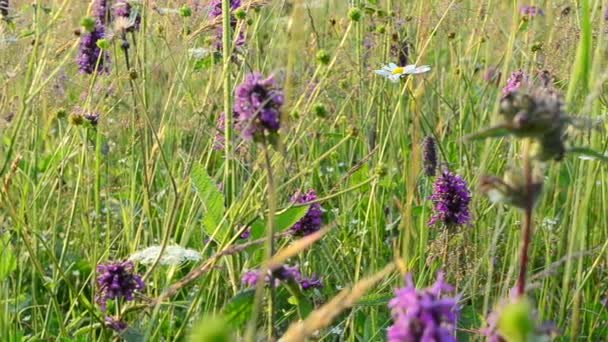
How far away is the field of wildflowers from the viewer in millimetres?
966

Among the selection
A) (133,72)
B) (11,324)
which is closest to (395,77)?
(133,72)

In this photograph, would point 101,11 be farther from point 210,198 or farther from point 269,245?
point 269,245

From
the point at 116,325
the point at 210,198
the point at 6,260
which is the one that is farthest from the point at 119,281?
the point at 6,260

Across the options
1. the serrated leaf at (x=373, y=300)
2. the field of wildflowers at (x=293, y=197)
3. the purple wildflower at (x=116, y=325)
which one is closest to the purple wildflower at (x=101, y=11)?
the field of wildflowers at (x=293, y=197)

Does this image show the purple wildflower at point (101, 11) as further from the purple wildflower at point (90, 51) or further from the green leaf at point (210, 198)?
the green leaf at point (210, 198)

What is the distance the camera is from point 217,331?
429 mm

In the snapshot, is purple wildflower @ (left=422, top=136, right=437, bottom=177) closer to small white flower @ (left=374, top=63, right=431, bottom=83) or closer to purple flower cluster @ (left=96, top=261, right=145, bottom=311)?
small white flower @ (left=374, top=63, right=431, bottom=83)

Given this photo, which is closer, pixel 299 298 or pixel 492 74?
pixel 299 298

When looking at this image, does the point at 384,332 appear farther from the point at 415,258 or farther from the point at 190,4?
the point at 190,4

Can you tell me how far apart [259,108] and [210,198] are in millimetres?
393

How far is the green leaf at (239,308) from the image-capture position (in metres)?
1.04

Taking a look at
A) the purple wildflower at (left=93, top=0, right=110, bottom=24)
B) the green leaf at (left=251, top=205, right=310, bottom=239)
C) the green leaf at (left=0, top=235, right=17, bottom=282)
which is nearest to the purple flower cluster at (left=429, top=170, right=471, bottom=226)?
the green leaf at (left=251, top=205, right=310, bottom=239)

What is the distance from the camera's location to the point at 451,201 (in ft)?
4.85

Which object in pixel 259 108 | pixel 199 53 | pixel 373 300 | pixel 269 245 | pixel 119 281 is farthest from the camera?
pixel 199 53
